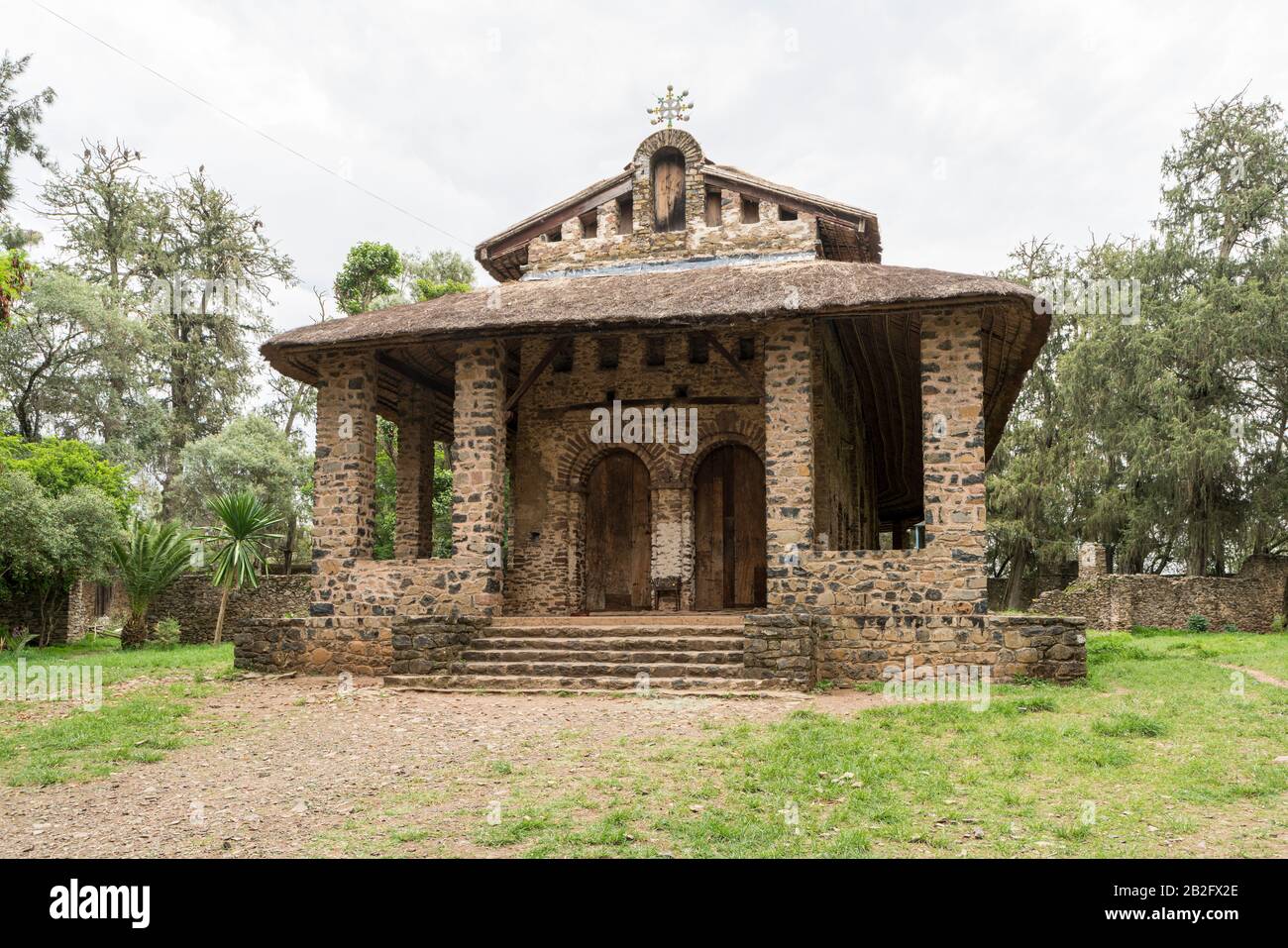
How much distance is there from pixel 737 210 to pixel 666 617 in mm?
6849

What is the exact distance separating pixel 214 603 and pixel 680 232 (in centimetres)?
1588

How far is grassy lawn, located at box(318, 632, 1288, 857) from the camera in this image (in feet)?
17.1

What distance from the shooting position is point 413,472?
1712cm

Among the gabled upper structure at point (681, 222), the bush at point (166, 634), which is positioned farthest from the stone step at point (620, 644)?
the bush at point (166, 634)

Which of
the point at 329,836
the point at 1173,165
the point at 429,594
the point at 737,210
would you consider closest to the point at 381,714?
the point at 429,594

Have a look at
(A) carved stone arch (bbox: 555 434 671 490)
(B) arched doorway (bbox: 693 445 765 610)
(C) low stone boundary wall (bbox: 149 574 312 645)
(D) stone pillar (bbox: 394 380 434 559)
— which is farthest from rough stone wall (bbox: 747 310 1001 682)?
(C) low stone boundary wall (bbox: 149 574 312 645)

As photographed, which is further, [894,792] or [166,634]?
[166,634]

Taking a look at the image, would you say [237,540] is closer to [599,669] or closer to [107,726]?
[107,726]

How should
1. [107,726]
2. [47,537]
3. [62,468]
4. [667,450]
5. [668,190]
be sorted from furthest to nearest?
1. [62,468]
2. [47,537]
3. [668,190]
4. [667,450]
5. [107,726]

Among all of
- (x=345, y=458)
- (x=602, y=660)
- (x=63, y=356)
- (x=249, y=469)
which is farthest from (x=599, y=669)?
(x=63, y=356)

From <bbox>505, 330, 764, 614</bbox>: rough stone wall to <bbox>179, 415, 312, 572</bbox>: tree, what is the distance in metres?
16.3

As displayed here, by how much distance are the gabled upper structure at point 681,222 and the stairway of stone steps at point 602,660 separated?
640 centimetres

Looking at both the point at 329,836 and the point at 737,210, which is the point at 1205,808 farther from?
the point at 737,210
